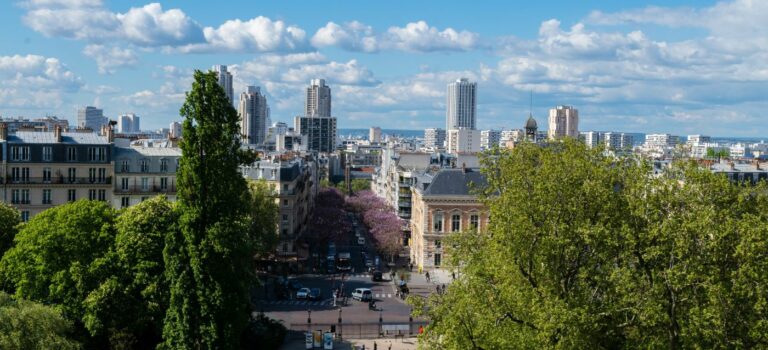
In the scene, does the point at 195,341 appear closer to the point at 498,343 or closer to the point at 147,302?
the point at 147,302

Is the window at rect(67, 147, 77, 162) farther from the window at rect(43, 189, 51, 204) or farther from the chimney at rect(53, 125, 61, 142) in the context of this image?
the window at rect(43, 189, 51, 204)

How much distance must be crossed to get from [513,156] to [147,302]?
85.6 ft

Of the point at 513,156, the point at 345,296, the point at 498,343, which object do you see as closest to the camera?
the point at 498,343

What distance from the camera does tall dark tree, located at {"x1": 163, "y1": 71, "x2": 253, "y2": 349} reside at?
165 ft

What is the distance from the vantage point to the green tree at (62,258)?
55.8 m

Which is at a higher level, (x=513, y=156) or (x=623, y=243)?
(x=513, y=156)

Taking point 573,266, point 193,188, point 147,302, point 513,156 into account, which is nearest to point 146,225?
point 147,302

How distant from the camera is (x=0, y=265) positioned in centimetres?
5856

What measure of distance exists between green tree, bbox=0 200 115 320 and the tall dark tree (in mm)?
7725

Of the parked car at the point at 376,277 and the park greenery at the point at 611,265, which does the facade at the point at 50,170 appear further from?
the park greenery at the point at 611,265

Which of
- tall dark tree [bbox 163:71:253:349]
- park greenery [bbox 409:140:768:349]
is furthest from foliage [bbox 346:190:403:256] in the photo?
park greenery [bbox 409:140:768:349]

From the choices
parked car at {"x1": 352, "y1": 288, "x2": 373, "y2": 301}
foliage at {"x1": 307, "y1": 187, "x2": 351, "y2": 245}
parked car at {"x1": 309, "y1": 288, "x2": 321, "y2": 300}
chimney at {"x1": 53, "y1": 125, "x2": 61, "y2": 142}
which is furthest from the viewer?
foliage at {"x1": 307, "y1": 187, "x2": 351, "y2": 245}

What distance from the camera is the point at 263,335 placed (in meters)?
62.1

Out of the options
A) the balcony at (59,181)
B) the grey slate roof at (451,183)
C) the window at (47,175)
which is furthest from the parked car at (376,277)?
the window at (47,175)
